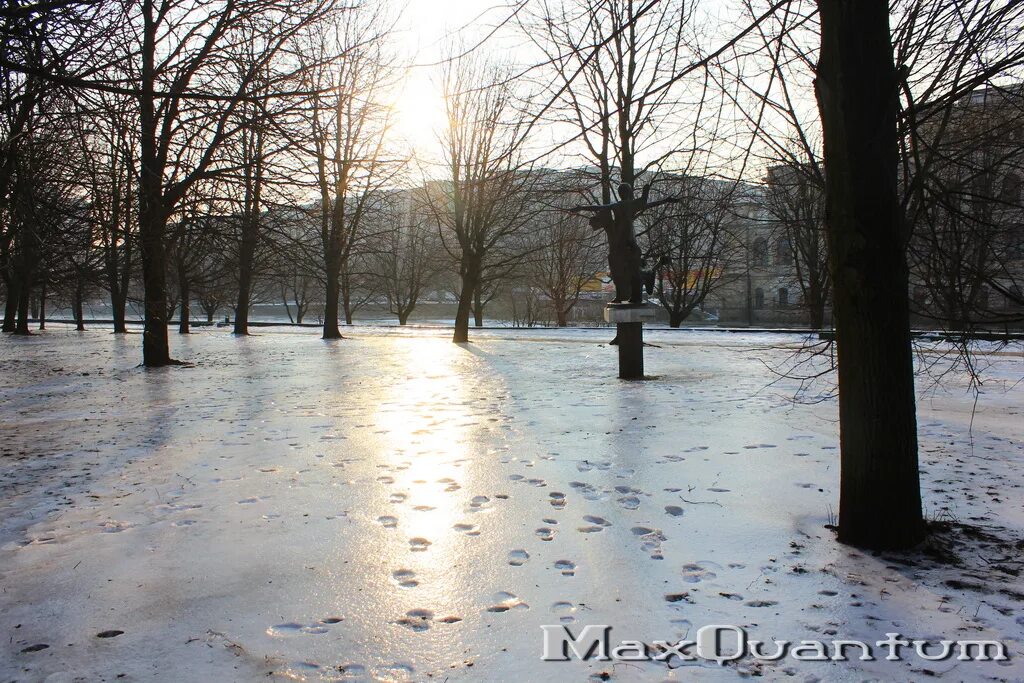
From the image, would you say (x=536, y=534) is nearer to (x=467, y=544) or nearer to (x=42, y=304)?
(x=467, y=544)

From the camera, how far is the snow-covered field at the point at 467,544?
8.32 ft

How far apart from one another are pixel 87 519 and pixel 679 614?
3325 millimetres

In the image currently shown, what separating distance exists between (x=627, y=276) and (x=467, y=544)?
7450 millimetres

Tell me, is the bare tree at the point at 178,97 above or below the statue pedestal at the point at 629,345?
above

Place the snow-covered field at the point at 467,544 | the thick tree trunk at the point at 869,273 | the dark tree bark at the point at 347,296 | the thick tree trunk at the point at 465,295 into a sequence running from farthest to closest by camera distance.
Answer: the dark tree bark at the point at 347,296 → the thick tree trunk at the point at 465,295 → the thick tree trunk at the point at 869,273 → the snow-covered field at the point at 467,544

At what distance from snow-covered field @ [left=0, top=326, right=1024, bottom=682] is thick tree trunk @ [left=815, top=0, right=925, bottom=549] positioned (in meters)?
0.28

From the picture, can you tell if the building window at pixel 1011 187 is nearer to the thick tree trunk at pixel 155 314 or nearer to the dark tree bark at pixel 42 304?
the thick tree trunk at pixel 155 314

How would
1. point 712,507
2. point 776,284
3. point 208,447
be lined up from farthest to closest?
1. point 776,284
2. point 208,447
3. point 712,507

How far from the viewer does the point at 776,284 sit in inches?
2021

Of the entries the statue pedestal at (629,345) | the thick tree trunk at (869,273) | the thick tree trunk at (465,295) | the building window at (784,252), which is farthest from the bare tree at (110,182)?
the building window at (784,252)

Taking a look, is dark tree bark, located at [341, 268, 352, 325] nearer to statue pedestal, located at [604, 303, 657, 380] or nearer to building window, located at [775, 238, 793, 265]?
building window, located at [775, 238, 793, 265]

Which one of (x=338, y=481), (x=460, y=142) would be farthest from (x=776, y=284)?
(x=338, y=481)

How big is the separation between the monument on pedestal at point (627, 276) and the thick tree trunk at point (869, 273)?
665cm

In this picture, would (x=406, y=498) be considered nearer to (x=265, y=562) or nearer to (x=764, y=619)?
(x=265, y=562)
